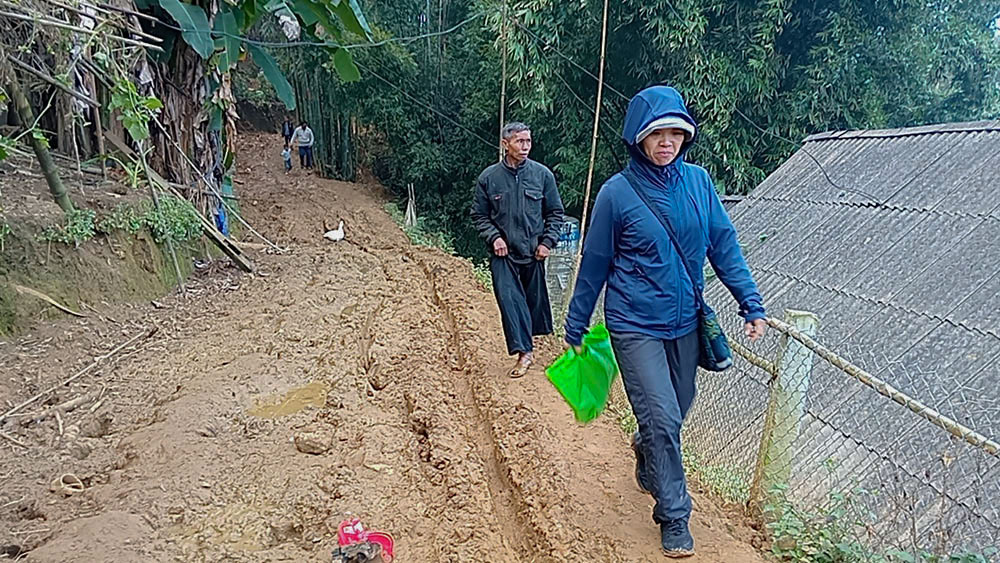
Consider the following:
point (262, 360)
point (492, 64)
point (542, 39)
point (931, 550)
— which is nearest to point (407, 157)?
point (492, 64)

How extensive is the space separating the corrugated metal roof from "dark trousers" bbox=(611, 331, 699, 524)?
1.90 meters

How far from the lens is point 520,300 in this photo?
4.98 meters

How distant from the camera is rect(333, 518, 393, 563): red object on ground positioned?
2840 mm

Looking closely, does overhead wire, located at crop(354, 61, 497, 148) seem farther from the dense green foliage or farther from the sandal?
the sandal

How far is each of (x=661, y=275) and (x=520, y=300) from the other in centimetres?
226

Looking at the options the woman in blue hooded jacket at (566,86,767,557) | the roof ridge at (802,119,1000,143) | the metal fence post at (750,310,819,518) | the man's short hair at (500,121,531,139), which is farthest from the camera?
the roof ridge at (802,119,1000,143)

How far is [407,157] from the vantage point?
60.9ft

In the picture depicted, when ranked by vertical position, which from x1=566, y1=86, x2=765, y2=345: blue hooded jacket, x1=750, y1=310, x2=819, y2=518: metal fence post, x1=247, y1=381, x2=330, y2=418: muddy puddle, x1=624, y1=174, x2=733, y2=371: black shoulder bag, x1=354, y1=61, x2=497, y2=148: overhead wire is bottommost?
x1=354, y1=61, x2=497, y2=148: overhead wire

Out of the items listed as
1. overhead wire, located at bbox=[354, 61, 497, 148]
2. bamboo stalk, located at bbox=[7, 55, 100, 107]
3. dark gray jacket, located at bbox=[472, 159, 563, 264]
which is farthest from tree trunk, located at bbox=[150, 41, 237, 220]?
overhead wire, located at bbox=[354, 61, 497, 148]

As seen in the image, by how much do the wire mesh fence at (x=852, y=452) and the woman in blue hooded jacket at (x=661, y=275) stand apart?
0.50 m

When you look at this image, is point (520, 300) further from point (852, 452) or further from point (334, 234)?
point (334, 234)

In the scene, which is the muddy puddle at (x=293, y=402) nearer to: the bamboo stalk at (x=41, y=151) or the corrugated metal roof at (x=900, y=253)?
the bamboo stalk at (x=41, y=151)

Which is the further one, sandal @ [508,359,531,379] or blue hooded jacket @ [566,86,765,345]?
sandal @ [508,359,531,379]

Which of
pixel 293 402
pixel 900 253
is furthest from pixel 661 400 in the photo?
pixel 900 253
